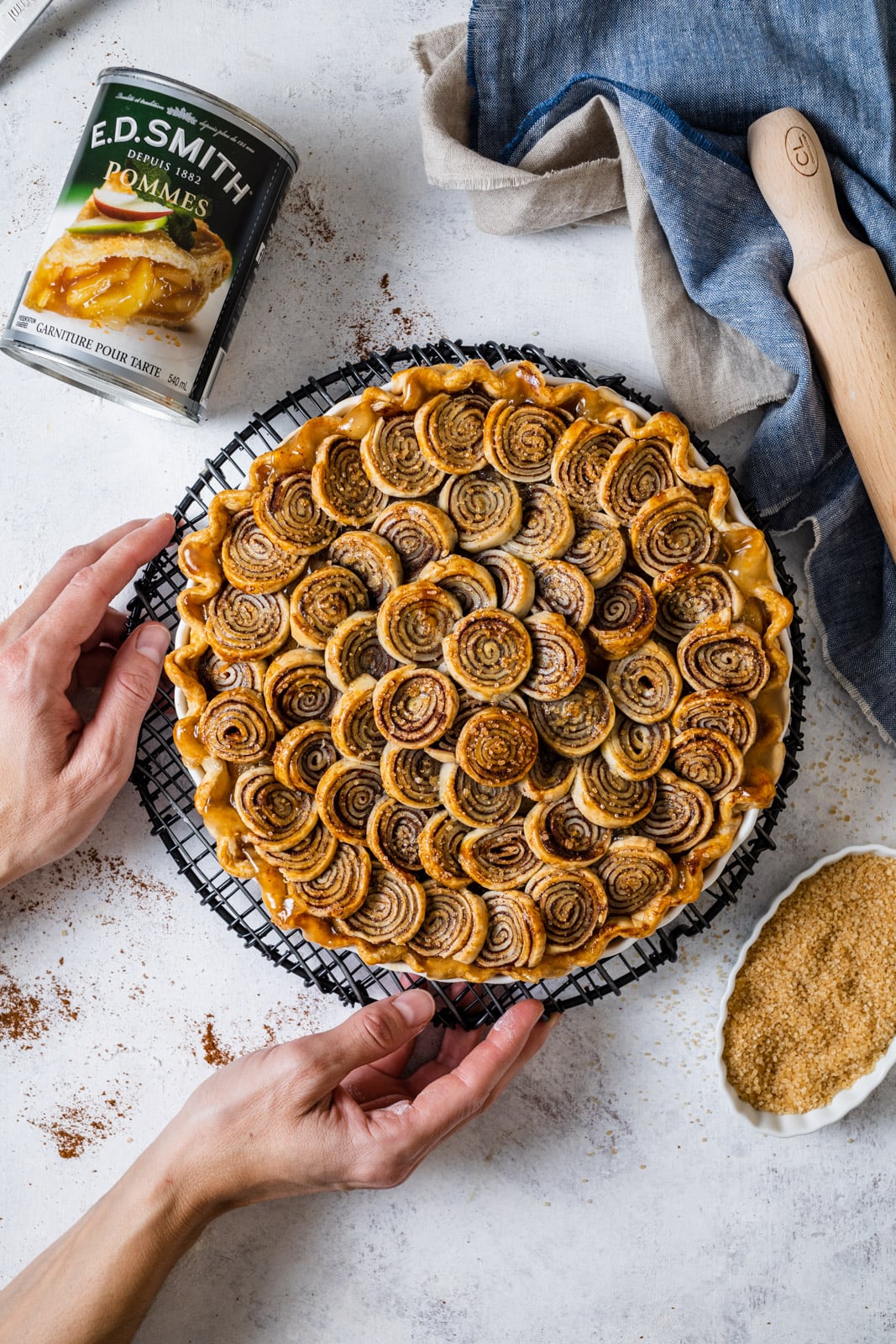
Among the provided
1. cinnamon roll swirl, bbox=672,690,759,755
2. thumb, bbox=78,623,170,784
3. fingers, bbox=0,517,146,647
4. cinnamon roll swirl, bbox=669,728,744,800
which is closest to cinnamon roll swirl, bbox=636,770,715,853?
cinnamon roll swirl, bbox=669,728,744,800

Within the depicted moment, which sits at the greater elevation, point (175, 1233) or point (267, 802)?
point (267, 802)

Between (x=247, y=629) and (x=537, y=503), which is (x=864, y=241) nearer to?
(x=537, y=503)

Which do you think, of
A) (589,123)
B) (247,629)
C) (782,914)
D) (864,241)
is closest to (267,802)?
(247,629)

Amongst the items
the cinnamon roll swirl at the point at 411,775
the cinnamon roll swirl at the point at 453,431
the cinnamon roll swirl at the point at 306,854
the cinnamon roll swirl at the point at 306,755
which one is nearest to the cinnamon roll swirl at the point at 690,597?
the cinnamon roll swirl at the point at 453,431

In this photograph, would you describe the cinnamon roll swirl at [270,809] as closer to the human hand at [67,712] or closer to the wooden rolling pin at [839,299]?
the human hand at [67,712]

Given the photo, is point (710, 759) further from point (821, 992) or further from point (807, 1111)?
point (807, 1111)
